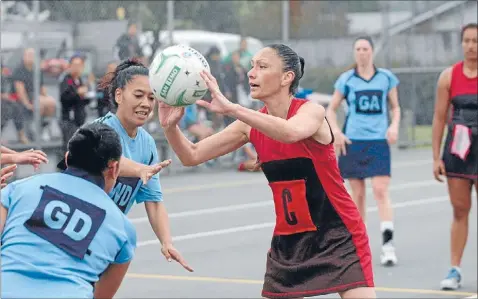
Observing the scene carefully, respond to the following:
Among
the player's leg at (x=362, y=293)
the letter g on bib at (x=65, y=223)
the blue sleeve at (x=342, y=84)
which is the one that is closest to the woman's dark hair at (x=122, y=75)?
the player's leg at (x=362, y=293)

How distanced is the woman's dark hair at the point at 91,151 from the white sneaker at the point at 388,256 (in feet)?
21.3

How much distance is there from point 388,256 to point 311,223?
4.86m

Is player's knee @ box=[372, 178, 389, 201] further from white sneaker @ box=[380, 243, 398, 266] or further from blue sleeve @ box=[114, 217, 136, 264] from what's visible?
blue sleeve @ box=[114, 217, 136, 264]

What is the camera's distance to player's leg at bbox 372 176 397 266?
1126 centimetres

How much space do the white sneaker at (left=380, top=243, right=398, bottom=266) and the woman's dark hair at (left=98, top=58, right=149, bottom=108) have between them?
15.4 feet

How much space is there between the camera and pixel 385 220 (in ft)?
37.9

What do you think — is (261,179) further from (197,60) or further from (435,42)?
(197,60)

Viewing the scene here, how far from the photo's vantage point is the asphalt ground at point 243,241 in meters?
10.1

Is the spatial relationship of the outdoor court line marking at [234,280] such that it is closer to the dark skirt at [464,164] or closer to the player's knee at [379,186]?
the dark skirt at [464,164]

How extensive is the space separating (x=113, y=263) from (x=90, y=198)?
0.43 m

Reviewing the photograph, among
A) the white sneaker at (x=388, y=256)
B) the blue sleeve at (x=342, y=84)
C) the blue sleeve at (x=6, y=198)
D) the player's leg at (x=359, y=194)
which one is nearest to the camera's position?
the blue sleeve at (x=6, y=198)

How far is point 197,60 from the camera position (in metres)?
6.01

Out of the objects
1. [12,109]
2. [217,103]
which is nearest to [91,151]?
[217,103]

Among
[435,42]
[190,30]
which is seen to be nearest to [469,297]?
[190,30]
